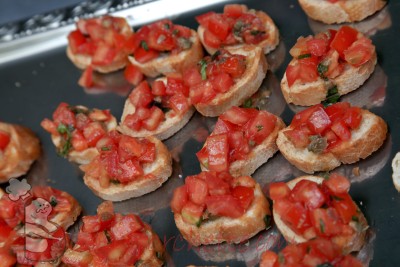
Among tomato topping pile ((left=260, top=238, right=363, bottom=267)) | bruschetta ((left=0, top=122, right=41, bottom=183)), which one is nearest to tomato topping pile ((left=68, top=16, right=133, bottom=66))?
bruschetta ((left=0, top=122, right=41, bottom=183))

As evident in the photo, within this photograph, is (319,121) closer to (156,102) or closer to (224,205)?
(224,205)

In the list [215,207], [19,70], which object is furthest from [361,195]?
[19,70]

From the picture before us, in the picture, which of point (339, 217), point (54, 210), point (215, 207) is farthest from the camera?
point (54, 210)

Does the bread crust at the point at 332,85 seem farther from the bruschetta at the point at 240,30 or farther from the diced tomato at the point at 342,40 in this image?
the bruschetta at the point at 240,30

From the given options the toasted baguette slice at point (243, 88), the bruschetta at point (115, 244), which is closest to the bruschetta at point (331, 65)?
the toasted baguette slice at point (243, 88)

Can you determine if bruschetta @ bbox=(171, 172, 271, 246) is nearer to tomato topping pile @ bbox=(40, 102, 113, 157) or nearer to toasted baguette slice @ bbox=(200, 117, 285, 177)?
toasted baguette slice @ bbox=(200, 117, 285, 177)

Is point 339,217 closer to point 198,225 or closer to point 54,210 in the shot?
point 198,225
